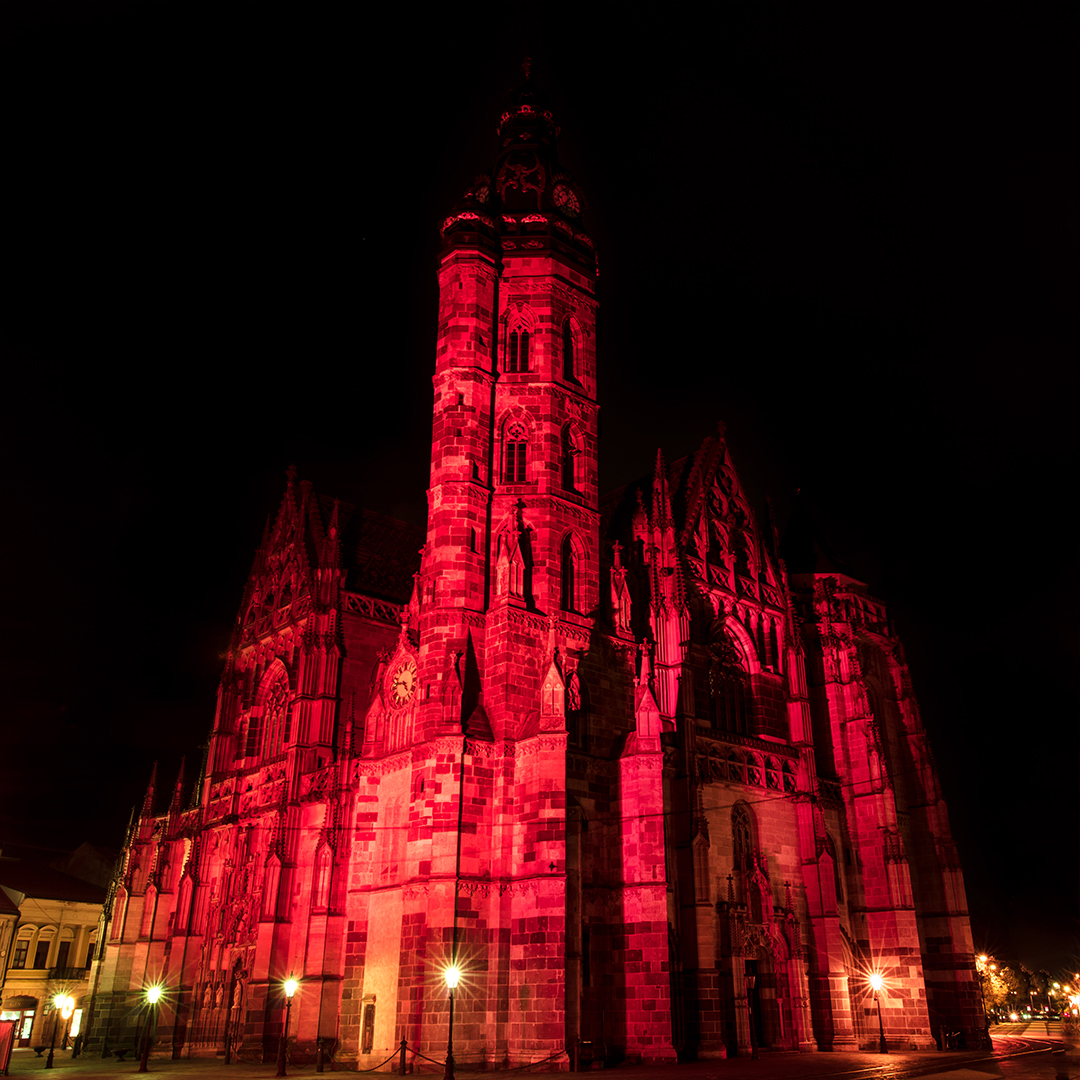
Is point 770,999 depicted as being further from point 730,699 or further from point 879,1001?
point 730,699

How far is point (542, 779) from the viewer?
28.4m

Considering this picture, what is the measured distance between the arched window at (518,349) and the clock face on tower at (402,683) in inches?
463

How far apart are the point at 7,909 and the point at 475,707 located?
142ft

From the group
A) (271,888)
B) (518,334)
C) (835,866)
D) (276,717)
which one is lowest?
(271,888)

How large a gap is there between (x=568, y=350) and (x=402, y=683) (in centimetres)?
1435

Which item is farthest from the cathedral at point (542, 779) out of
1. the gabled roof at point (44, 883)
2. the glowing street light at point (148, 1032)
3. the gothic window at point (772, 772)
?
the gabled roof at point (44, 883)

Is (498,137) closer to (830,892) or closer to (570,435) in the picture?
(570,435)

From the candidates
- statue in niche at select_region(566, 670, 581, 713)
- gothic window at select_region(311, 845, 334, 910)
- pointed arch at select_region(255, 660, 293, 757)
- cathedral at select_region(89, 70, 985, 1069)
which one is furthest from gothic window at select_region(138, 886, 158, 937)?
statue in niche at select_region(566, 670, 581, 713)

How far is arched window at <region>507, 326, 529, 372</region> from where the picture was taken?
36.5m

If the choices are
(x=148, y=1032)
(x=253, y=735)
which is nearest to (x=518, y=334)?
(x=253, y=735)

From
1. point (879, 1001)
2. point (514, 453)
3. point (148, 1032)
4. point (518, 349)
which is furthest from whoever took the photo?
point (518, 349)

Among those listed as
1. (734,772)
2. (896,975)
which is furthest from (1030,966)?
(734,772)

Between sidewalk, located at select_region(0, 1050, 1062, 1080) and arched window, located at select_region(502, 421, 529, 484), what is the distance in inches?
735

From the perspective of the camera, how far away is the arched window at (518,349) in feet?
120
